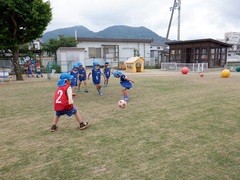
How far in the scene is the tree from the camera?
1395 centimetres

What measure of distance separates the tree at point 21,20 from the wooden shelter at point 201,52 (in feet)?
53.8

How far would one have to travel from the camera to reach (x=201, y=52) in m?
23.6

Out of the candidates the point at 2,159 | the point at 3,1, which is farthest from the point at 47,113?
the point at 3,1

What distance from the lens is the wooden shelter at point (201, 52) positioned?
2308 centimetres

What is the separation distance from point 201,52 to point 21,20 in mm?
18882

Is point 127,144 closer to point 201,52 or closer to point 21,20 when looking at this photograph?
point 21,20

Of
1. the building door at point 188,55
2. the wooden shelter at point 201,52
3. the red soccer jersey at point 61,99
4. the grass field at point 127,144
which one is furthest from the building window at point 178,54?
the red soccer jersey at point 61,99

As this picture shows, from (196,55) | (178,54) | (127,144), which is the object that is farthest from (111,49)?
(127,144)

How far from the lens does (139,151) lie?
3.56 meters

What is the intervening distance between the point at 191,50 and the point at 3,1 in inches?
785

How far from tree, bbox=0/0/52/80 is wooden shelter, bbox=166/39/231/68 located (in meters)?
16.4

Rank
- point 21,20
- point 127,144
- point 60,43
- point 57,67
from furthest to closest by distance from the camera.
Result: point 60,43 < point 57,67 < point 21,20 < point 127,144

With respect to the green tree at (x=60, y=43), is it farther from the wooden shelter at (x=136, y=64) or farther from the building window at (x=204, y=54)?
the building window at (x=204, y=54)

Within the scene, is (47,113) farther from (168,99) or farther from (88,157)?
(168,99)
